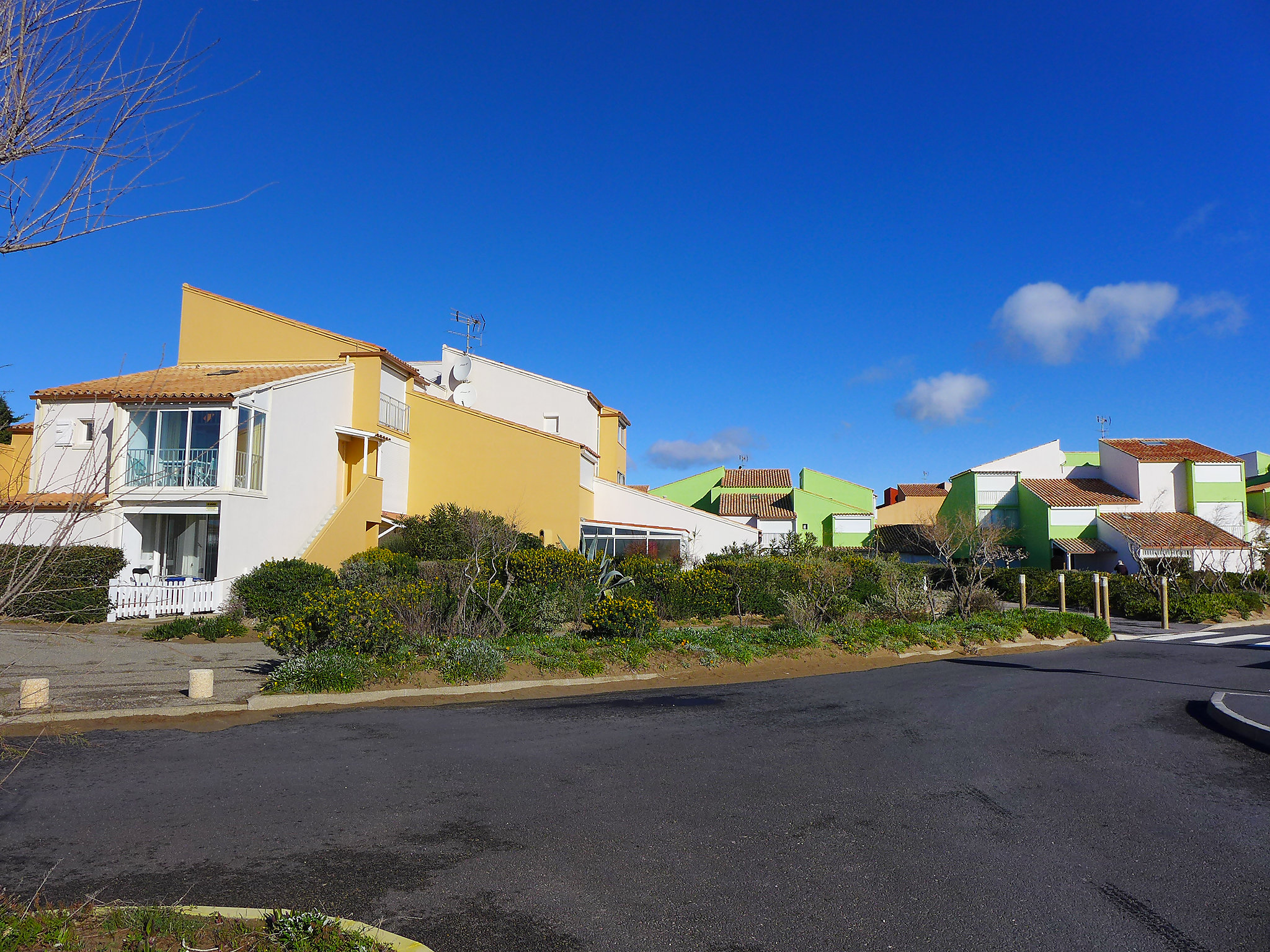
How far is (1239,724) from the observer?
29.5 ft

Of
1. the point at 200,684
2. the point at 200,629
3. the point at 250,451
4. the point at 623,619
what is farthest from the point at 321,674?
the point at 250,451

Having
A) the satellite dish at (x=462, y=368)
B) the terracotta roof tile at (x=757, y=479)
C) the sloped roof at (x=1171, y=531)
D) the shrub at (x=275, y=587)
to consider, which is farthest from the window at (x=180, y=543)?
the terracotta roof tile at (x=757, y=479)

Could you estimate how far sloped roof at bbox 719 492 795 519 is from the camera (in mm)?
47250

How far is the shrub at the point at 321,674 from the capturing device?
403 inches

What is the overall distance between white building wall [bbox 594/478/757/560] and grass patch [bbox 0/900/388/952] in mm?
29059

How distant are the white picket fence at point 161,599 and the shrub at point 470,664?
9.09 m

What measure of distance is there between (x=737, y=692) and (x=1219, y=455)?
1509 inches

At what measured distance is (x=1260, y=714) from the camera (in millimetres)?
9797

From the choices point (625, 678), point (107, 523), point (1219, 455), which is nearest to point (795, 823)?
point (625, 678)

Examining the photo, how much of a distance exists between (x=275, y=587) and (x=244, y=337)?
12458 mm

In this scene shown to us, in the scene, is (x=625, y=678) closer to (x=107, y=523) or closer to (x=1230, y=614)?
(x=107, y=523)

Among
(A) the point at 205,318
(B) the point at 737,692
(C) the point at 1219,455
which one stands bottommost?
(B) the point at 737,692

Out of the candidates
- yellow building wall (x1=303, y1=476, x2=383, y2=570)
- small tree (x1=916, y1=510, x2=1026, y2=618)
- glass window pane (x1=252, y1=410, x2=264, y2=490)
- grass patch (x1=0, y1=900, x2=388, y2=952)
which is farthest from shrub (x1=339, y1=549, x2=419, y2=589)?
small tree (x1=916, y1=510, x2=1026, y2=618)

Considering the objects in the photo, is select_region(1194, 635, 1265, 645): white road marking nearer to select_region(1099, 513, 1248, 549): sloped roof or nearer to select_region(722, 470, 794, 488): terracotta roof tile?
select_region(1099, 513, 1248, 549): sloped roof
